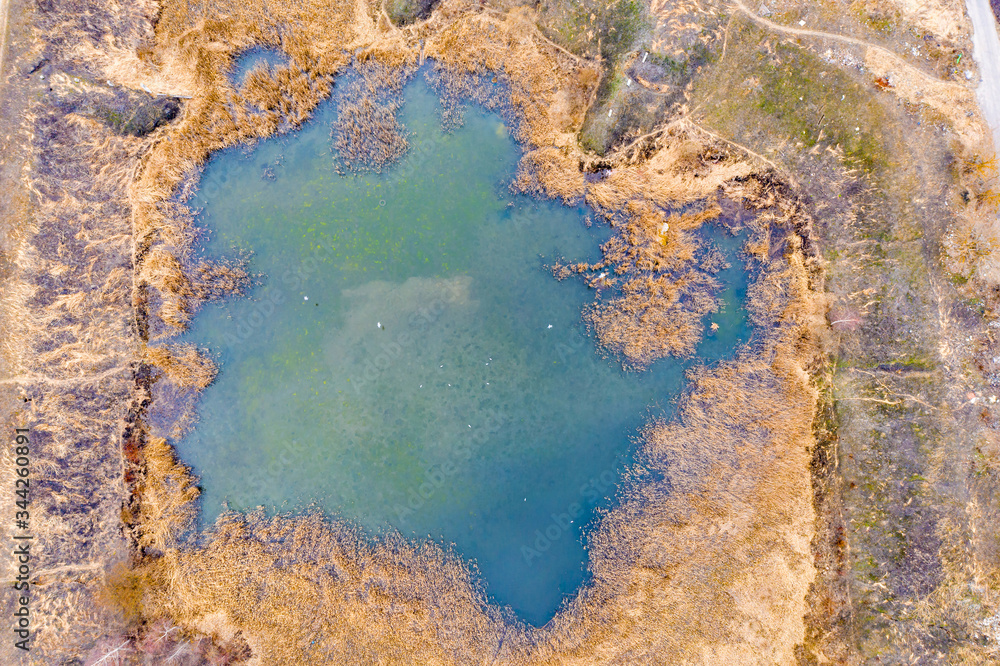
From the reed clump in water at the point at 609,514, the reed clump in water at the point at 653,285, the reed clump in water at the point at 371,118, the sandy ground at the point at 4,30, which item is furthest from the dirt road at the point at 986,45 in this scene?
the sandy ground at the point at 4,30

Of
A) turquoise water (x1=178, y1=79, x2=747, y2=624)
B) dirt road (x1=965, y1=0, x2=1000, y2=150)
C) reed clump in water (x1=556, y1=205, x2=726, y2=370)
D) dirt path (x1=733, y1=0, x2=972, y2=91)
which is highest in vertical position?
dirt road (x1=965, y1=0, x2=1000, y2=150)

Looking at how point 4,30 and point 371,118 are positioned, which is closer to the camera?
point 4,30

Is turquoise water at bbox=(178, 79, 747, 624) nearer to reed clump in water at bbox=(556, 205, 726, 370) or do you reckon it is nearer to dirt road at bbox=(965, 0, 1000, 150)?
reed clump in water at bbox=(556, 205, 726, 370)

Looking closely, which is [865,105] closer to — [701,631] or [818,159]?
[818,159]

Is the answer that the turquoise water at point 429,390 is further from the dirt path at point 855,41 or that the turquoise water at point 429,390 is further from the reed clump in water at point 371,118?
the dirt path at point 855,41

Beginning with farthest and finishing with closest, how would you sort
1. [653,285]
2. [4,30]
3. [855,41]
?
[653,285] < [855,41] < [4,30]

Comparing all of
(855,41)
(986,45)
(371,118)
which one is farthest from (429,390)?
(986,45)

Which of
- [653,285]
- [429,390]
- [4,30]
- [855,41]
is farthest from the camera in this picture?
[429,390]

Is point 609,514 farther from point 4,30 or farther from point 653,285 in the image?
point 4,30

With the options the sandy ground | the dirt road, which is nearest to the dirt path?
the dirt road

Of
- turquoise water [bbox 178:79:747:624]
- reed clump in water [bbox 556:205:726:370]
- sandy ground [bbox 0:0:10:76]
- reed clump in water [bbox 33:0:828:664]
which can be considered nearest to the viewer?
sandy ground [bbox 0:0:10:76]

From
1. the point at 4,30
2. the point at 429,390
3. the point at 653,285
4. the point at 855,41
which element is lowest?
the point at 429,390
